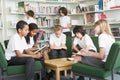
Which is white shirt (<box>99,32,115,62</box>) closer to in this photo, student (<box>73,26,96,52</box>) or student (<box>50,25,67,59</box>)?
student (<box>73,26,96,52</box>)

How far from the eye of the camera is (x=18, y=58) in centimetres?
357

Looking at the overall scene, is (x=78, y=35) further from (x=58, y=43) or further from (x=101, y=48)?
(x=101, y=48)

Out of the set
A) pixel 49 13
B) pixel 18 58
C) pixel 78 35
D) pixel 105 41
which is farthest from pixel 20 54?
pixel 49 13

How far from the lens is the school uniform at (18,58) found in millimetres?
3455

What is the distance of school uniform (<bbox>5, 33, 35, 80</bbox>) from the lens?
3.46m

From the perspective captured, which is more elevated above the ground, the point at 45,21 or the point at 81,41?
the point at 45,21

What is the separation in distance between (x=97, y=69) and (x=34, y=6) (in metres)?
3.59

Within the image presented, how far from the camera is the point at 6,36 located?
557 centimetres

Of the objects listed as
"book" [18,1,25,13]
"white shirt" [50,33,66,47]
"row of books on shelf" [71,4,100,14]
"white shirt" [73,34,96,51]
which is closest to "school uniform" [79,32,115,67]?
"white shirt" [73,34,96,51]

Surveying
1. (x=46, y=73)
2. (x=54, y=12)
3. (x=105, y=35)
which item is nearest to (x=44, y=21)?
(x=54, y=12)

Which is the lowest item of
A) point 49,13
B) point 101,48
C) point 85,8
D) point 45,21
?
point 101,48

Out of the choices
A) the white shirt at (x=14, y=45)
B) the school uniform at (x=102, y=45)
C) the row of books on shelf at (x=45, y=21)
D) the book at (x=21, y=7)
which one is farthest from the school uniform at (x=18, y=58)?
the row of books on shelf at (x=45, y=21)

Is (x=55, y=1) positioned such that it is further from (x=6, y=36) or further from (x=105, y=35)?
(x=105, y=35)

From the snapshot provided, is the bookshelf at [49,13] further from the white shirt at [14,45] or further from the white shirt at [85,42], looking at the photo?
the white shirt at [14,45]
